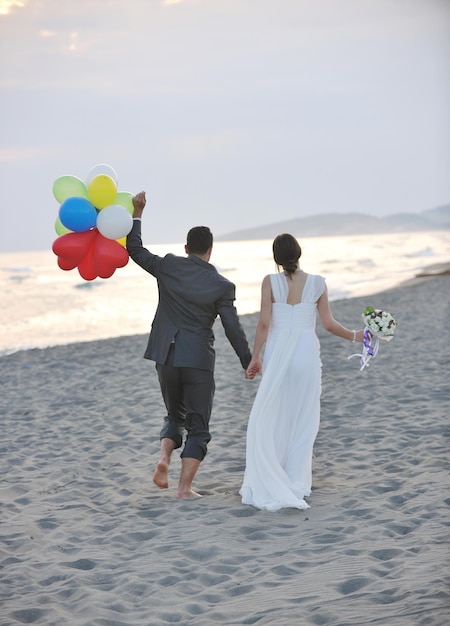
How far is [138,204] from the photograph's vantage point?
550 cm

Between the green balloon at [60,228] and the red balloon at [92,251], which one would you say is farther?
the green balloon at [60,228]

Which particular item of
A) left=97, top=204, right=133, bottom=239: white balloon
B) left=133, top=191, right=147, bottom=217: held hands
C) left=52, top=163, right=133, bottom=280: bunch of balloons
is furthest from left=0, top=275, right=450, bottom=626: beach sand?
left=133, top=191, right=147, bottom=217: held hands

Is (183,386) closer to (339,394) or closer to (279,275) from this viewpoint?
(279,275)

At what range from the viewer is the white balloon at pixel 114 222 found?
5.20 m

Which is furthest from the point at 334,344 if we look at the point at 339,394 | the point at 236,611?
the point at 236,611

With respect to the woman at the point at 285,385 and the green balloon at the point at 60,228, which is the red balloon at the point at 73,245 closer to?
the green balloon at the point at 60,228

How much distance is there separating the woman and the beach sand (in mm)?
216

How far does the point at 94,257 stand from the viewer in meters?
5.39

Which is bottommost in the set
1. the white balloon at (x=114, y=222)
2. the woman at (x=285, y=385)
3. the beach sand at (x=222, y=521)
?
the beach sand at (x=222, y=521)

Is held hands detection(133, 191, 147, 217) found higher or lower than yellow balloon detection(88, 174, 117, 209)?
lower

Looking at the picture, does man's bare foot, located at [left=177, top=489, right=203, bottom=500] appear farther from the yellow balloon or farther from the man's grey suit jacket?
the yellow balloon

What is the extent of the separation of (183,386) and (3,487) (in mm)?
1696

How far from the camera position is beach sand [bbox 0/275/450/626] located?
3707 millimetres

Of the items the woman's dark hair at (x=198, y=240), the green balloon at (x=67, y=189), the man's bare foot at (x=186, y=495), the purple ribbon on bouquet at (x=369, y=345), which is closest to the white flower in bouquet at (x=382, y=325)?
the purple ribbon on bouquet at (x=369, y=345)
